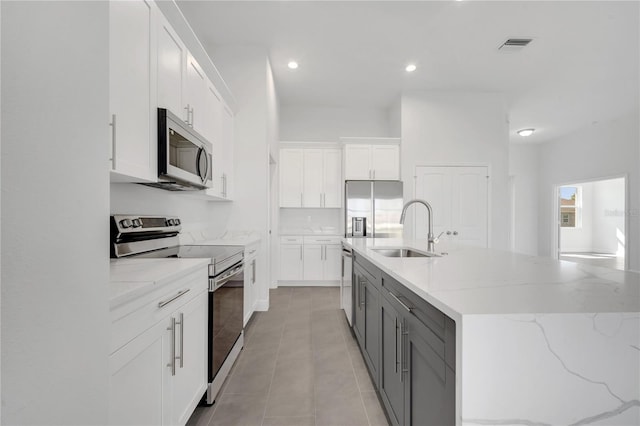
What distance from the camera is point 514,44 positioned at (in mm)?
3510

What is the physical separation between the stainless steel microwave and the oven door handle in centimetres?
68

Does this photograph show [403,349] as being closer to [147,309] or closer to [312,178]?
[147,309]

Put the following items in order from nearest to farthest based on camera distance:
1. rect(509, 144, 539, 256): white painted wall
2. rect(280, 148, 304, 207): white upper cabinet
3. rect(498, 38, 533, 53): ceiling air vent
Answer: rect(498, 38, 533, 53): ceiling air vent → rect(280, 148, 304, 207): white upper cabinet → rect(509, 144, 539, 256): white painted wall

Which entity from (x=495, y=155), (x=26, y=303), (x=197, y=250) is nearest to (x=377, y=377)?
(x=197, y=250)

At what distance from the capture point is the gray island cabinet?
889 mm

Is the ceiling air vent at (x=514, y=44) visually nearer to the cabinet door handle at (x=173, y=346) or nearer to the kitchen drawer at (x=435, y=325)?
the kitchen drawer at (x=435, y=325)

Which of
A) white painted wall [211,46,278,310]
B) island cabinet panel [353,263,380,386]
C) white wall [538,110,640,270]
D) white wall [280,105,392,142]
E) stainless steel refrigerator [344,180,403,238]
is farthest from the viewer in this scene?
white wall [280,105,392,142]

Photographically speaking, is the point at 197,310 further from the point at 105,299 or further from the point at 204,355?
the point at 105,299

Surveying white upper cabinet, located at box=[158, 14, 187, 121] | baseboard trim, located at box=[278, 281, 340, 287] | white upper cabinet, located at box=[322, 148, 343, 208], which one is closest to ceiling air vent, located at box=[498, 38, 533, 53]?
white upper cabinet, located at box=[322, 148, 343, 208]

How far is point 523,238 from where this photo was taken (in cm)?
770

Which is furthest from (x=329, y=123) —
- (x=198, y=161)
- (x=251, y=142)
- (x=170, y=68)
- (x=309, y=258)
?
(x=170, y=68)

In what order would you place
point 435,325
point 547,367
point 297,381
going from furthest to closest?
1. point 297,381
2. point 435,325
3. point 547,367

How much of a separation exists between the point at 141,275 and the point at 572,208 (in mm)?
12015

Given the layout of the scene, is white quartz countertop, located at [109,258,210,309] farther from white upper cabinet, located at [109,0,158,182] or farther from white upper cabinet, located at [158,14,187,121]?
white upper cabinet, located at [158,14,187,121]
